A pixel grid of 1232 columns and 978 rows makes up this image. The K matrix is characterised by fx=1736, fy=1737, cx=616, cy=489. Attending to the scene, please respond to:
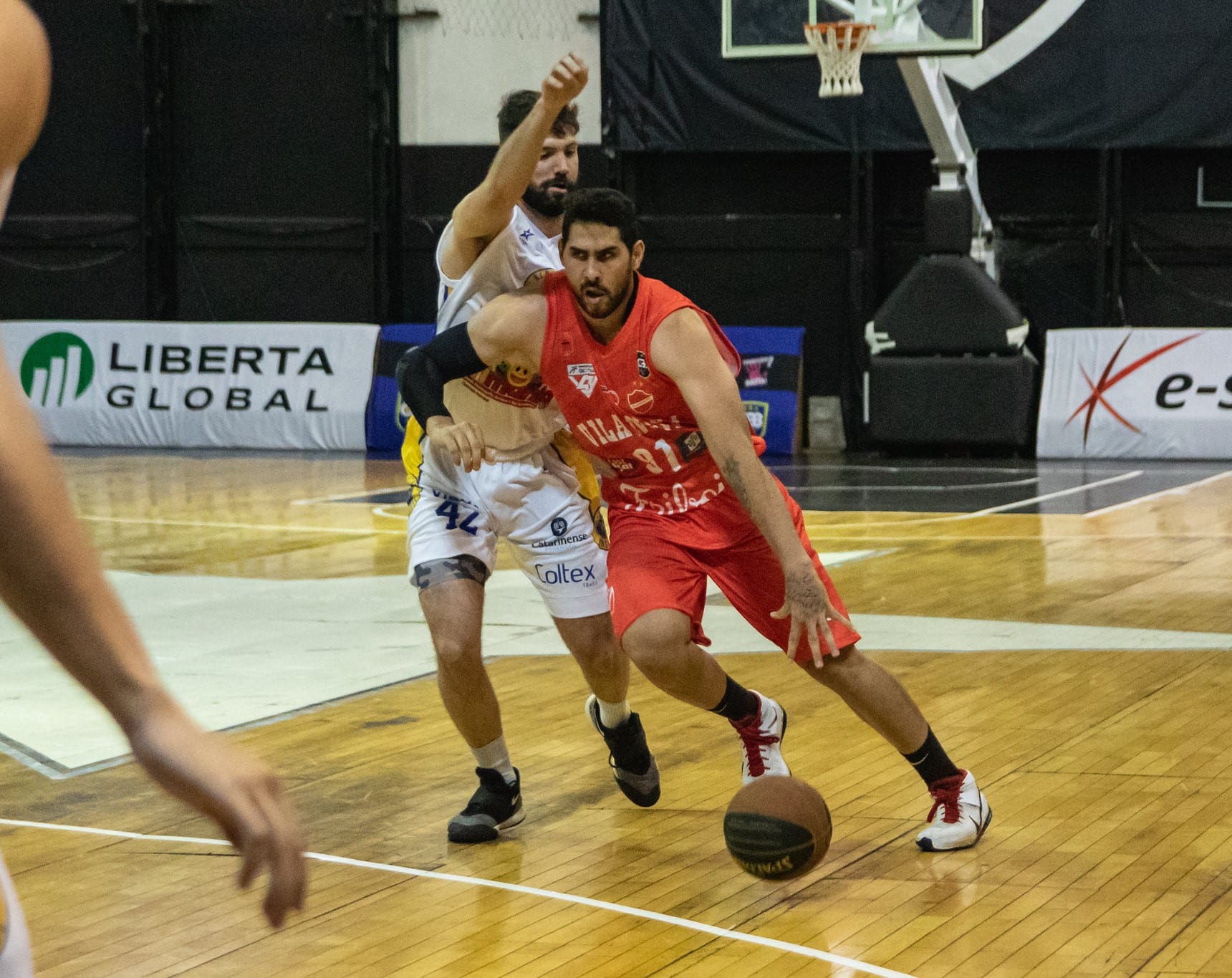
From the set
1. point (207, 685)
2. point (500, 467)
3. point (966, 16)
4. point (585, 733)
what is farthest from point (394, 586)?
point (966, 16)

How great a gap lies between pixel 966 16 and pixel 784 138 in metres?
3.38

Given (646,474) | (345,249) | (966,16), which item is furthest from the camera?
(345,249)

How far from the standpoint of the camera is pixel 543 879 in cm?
439

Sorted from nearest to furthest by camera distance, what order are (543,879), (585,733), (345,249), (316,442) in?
(543,879), (585,733), (316,442), (345,249)

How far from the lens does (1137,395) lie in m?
Answer: 15.9

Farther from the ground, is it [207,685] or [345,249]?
[345,249]

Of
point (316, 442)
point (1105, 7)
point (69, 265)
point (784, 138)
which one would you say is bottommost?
point (316, 442)

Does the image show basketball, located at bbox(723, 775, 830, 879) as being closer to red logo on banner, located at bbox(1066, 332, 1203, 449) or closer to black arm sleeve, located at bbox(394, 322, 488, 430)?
black arm sleeve, located at bbox(394, 322, 488, 430)

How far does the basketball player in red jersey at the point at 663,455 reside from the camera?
4363 millimetres

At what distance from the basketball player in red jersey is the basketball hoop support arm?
10.5 m

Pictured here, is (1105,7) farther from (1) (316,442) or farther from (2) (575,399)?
(2) (575,399)

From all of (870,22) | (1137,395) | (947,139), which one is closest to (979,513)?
(870,22)

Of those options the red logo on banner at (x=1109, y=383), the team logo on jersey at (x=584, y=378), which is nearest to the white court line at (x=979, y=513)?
the red logo on banner at (x=1109, y=383)

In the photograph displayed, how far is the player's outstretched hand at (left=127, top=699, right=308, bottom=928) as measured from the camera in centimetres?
110
